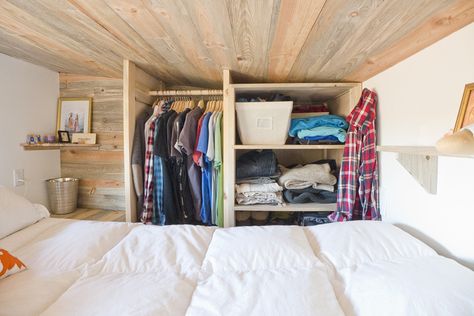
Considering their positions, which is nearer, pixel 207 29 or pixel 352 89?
pixel 207 29

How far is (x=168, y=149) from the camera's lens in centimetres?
150

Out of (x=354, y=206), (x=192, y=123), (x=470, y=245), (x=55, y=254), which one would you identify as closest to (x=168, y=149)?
(x=192, y=123)

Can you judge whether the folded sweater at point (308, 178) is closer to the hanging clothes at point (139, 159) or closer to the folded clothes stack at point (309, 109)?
the folded clothes stack at point (309, 109)

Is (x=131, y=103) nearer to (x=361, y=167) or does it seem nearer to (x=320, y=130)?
(x=320, y=130)

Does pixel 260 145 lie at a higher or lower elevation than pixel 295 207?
higher

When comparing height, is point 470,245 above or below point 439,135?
below

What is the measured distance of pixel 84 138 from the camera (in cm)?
187

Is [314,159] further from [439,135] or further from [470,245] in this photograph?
[470,245]

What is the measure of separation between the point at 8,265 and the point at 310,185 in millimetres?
1452

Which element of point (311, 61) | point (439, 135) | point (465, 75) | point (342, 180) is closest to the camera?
point (465, 75)

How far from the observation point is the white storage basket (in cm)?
139

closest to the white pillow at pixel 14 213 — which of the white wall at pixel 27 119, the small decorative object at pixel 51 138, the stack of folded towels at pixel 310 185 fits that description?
the white wall at pixel 27 119

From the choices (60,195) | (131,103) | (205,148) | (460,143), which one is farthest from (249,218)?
(60,195)

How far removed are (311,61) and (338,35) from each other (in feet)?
1.00
